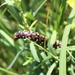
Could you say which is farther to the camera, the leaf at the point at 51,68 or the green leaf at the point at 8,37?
the green leaf at the point at 8,37

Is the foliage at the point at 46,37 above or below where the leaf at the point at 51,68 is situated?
above

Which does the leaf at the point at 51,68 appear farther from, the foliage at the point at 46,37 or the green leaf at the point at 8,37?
the green leaf at the point at 8,37

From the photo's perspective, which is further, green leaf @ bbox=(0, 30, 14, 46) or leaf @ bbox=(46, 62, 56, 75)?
green leaf @ bbox=(0, 30, 14, 46)

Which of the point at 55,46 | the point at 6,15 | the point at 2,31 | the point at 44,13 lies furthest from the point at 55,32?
the point at 6,15

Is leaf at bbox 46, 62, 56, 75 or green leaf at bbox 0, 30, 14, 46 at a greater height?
green leaf at bbox 0, 30, 14, 46

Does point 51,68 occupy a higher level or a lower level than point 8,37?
lower

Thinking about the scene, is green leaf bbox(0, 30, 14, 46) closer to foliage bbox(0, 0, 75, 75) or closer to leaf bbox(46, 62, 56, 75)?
foliage bbox(0, 0, 75, 75)

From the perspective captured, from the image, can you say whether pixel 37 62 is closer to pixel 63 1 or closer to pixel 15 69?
pixel 63 1

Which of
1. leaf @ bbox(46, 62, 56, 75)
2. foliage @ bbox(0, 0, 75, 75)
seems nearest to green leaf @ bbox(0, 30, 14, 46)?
foliage @ bbox(0, 0, 75, 75)

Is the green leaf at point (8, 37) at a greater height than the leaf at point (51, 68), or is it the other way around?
the green leaf at point (8, 37)

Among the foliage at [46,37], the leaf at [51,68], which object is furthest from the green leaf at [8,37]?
the leaf at [51,68]

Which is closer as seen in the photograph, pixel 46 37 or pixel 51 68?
pixel 51 68
